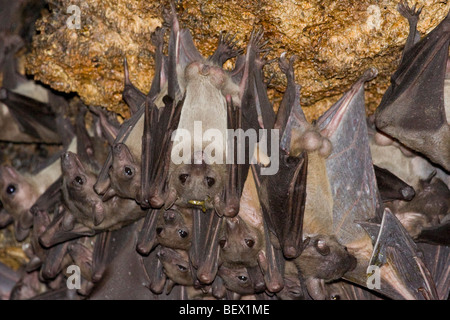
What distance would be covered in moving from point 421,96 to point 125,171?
187 cm

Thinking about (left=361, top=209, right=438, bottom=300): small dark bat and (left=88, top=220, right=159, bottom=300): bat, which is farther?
(left=88, top=220, right=159, bottom=300): bat

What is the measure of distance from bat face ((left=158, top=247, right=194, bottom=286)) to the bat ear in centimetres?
90

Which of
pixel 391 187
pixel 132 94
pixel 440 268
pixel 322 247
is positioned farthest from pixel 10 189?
pixel 440 268

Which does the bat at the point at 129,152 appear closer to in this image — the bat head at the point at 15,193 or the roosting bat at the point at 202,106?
the roosting bat at the point at 202,106

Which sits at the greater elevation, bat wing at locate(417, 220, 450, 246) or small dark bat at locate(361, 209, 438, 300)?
bat wing at locate(417, 220, 450, 246)

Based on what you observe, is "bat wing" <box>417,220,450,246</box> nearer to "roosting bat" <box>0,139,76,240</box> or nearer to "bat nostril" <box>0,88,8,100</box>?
"roosting bat" <box>0,139,76,240</box>

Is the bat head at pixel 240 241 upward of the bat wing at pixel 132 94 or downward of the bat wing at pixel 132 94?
downward

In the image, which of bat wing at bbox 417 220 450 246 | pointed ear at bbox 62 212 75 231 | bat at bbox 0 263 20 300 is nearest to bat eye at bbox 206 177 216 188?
pointed ear at bbox 62 212 75 231

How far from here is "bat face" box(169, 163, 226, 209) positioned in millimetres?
4062

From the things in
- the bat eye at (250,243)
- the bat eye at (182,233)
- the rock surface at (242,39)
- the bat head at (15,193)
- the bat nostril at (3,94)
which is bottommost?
the bat eye at (250,243)

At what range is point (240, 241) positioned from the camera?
4.19 meters

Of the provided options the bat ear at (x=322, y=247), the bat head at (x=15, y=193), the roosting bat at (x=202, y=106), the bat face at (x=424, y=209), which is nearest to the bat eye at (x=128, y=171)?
the roosting bat at (x=202, y=106)

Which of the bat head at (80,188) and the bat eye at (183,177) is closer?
the bat eye at (183,177)

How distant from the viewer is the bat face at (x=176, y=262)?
4496mm
